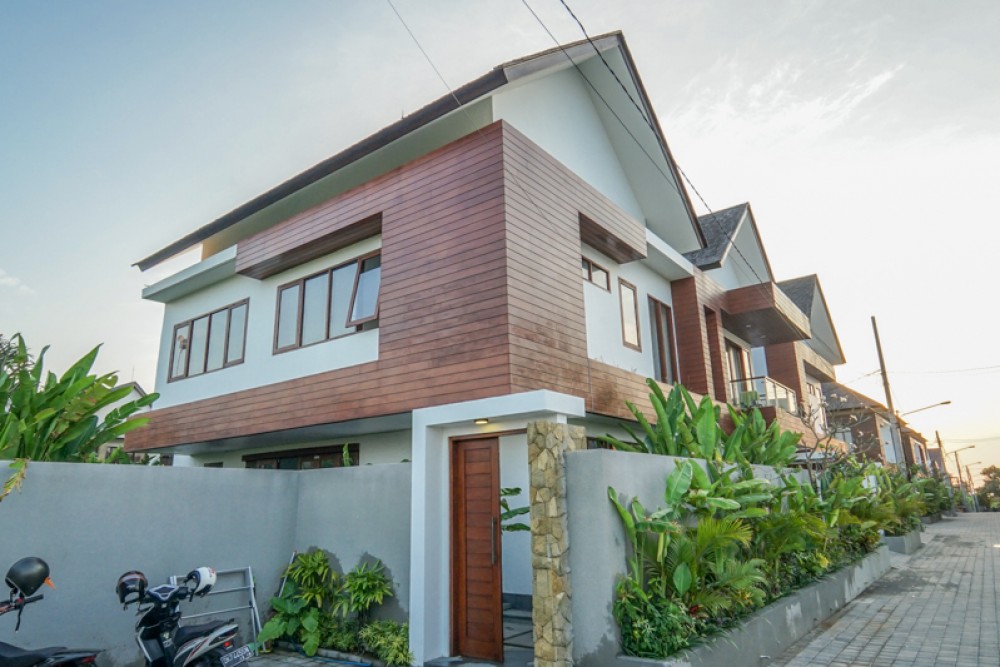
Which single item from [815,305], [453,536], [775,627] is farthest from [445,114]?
[815,305]

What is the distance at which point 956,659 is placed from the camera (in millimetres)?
6441

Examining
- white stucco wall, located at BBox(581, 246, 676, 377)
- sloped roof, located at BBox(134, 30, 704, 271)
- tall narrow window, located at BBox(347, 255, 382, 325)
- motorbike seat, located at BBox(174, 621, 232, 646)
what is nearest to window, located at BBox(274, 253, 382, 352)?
tall narrow window, located at BBox(347, 255, 382, 325)

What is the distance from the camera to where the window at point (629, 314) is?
1192 cm

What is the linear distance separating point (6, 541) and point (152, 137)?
8.15 metres

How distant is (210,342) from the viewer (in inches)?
513

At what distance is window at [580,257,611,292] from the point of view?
11.0 metres

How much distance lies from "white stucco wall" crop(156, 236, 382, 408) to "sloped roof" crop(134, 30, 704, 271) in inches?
48.8

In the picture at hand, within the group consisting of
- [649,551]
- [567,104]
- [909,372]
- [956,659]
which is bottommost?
[956,659]

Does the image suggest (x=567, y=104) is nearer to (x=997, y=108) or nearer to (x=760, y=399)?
→ (x=997, y=108)

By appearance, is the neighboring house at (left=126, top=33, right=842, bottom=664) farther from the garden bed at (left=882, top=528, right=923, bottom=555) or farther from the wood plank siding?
the garden bed at (left=882, top=528, right=923, bottom=555)

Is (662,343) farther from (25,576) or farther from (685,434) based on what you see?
(25,576)

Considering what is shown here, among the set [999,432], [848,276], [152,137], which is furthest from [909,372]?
[999,432]

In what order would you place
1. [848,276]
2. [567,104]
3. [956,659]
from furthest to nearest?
[848,276], [567,104], [956,659]

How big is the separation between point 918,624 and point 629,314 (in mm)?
6645
